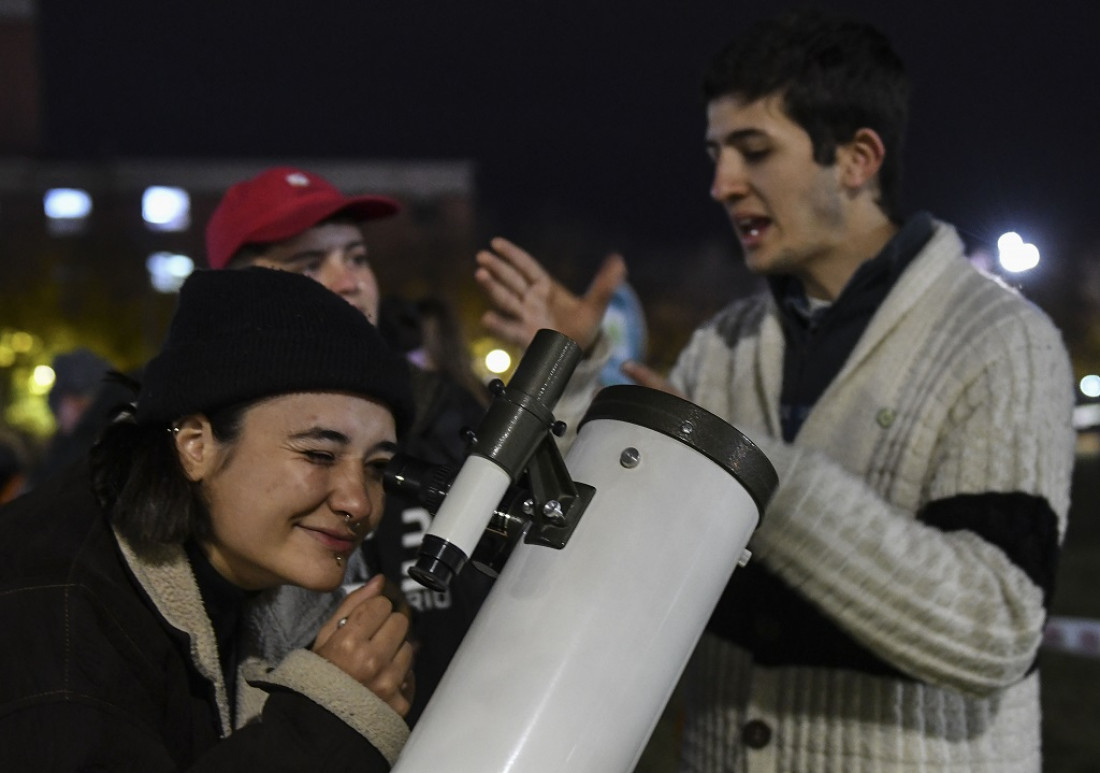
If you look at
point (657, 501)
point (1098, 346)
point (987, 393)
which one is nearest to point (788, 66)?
point (987, 393)

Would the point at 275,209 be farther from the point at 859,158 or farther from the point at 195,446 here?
the point at 859,158

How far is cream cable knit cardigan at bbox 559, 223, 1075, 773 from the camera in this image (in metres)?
1.91

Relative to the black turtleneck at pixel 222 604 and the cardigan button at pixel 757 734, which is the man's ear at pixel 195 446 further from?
the cardigan button at pixel 757 734

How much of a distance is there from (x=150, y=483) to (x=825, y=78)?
1.58m

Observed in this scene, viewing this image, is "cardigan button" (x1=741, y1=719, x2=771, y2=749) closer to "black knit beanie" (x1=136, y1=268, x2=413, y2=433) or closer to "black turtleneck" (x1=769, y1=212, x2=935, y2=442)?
"black turtleneck" (x1=769, y1=212, x2=935, y2=442)

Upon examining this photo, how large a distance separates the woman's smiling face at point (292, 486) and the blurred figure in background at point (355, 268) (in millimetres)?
810

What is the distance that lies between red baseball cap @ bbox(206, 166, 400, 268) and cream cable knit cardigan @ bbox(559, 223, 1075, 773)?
0.87 m

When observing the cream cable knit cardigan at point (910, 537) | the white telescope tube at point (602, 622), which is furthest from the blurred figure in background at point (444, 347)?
the white telescope tube at point (602, 622)

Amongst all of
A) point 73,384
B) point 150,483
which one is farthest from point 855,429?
point 73,384

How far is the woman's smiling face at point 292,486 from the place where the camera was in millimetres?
1838

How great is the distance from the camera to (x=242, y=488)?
1853mm

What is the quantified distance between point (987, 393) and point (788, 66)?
0.84 metres

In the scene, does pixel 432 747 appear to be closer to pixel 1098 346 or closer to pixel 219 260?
pixel 219 260

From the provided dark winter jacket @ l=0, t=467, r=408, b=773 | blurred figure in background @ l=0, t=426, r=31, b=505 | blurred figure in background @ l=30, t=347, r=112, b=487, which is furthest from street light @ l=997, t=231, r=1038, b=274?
blurred figure in background @ l=0, t=426, r=31, b=505
